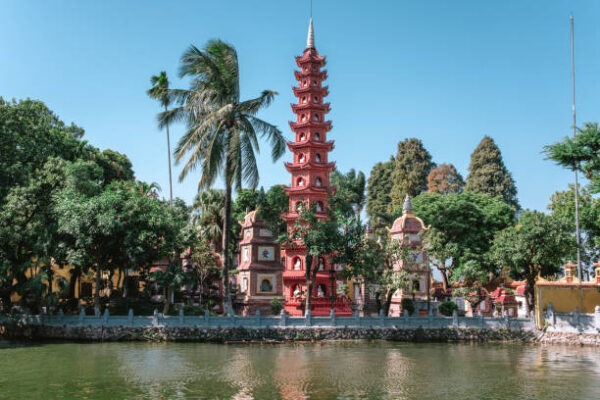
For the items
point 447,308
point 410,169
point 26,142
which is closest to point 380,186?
point 410,169

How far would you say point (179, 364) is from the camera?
21000 mm

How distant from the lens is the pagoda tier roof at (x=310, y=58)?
39.6 meters

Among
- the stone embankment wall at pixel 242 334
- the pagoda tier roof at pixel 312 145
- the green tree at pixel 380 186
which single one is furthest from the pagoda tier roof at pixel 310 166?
the green tree at pixel 380 186

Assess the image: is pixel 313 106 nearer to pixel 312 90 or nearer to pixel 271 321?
pixel 312 90

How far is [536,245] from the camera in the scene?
3070 cm

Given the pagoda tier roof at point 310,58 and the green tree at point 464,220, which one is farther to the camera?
the green tree at point 464,220

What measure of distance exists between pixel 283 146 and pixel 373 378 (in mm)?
15104

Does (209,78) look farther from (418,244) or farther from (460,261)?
(460,261)

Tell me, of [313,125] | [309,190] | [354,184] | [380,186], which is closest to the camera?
[309,190]

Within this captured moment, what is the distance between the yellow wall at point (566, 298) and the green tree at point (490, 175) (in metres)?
22.4

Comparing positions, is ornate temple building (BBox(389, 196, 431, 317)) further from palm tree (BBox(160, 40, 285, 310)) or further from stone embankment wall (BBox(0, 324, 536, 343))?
palm tree (BBox(160, 40, 285, 310))

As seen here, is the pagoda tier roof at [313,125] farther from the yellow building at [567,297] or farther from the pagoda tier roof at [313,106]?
the yellow building at [567,297]

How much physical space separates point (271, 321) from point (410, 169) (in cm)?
3394

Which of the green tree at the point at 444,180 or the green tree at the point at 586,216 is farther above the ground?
the green tree at the point at 444,180
